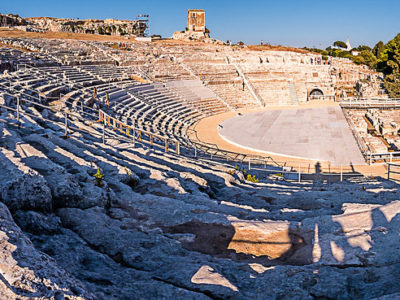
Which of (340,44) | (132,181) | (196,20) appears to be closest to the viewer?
(132,181)

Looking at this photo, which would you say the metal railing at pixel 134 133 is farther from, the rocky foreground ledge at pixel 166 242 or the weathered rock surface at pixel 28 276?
the weathered rock surface at pixel 28 276

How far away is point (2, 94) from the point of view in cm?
1444

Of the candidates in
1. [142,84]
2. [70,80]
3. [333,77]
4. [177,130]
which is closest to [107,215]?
[177,130]

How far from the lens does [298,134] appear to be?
2288 centimetres

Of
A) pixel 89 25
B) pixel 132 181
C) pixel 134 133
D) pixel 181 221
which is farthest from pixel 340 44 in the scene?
pixel 181 221

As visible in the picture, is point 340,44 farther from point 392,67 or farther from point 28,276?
point 28,276

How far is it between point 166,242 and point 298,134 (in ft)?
62.7

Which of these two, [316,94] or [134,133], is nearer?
[134,133]

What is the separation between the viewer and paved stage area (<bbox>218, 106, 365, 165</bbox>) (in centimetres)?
1867

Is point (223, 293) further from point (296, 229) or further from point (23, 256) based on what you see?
point (296, 229)

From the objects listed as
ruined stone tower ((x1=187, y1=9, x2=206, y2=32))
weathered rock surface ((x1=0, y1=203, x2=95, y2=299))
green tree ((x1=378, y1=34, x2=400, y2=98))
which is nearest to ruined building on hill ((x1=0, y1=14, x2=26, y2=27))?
ruined stone tower ((x1=187, y1=9, x2=206, y2=32))

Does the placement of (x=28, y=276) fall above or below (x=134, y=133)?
above

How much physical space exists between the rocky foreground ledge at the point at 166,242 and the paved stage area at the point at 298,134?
10.9 meters

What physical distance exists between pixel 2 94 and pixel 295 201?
12089mm
